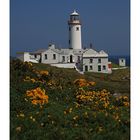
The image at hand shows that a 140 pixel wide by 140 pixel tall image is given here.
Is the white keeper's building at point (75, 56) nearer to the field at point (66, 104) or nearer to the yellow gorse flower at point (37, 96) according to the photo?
the field at point (66, 104)

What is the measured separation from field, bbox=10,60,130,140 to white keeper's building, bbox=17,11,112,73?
98 mm

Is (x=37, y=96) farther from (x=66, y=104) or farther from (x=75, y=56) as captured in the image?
(x=75, y=56)

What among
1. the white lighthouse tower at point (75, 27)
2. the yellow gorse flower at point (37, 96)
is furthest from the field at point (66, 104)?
the white lighthouse tower at point (75, 27)

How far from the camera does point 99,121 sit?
140 inches

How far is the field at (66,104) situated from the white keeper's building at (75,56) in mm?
98

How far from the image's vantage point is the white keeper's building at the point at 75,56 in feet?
13.5

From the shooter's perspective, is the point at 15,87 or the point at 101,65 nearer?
the point at 15,87

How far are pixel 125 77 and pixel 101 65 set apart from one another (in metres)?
0.38

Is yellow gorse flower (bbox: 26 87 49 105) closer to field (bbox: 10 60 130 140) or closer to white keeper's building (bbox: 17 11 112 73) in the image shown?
field (bbox: 10 60 130 140)

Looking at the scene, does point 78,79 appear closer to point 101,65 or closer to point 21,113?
point 101,65

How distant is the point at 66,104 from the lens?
394 centimetres

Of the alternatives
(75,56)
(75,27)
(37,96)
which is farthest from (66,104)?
(75,56)
